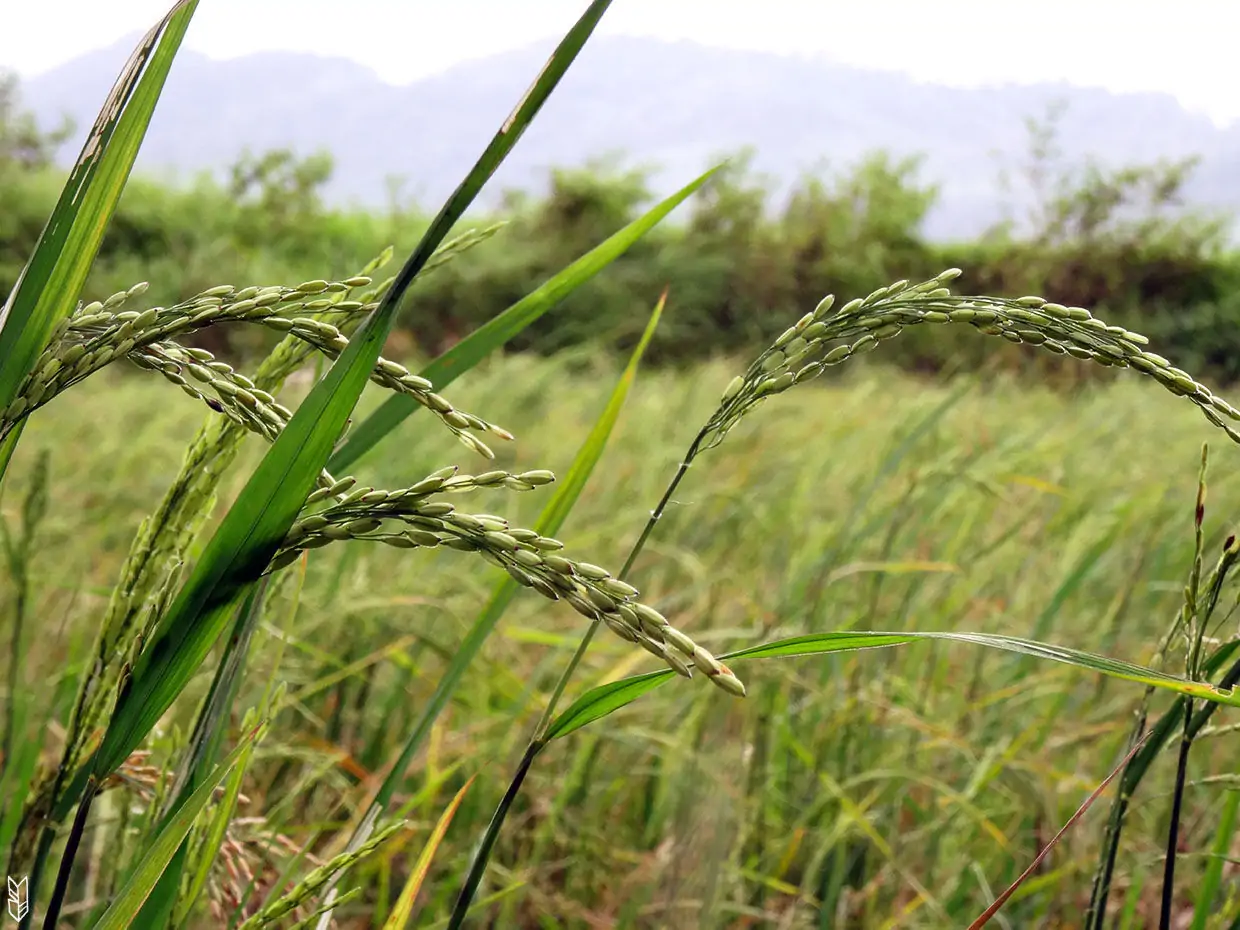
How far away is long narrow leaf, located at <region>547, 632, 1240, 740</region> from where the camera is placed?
14.2 inches

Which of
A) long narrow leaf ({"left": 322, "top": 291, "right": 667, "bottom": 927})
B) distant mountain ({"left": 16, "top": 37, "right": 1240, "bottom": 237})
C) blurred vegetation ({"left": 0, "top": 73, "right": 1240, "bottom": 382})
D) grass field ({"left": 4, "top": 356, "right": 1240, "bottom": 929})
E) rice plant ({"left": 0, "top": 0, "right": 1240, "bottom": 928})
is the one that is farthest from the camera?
distant mountain ({"left": 16, "top": 37, "right": 1240, "bottom": 237})

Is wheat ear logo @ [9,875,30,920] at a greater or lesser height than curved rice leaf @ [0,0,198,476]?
lesser

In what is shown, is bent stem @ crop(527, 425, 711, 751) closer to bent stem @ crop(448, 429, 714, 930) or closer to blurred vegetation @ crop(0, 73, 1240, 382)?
bent stem @ crop(448, 429, 714, 930)

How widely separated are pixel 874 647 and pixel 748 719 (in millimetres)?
1062

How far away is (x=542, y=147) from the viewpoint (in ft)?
404

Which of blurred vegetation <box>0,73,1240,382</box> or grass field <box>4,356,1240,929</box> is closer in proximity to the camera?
grass field <box>4,356,1240,929</box>

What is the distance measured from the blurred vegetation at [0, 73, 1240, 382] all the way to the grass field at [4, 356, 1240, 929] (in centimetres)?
718

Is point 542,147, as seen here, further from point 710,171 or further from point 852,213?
point 710,171

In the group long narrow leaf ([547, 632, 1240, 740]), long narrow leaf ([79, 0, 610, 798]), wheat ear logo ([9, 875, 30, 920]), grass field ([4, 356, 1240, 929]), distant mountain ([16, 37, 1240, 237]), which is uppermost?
distant mountain ([16, 37, 1240, 237])

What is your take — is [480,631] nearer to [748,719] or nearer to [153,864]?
[153,864]

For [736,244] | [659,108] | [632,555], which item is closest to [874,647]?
[632,555]

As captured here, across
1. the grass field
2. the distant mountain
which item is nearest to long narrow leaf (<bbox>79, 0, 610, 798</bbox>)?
the grass field

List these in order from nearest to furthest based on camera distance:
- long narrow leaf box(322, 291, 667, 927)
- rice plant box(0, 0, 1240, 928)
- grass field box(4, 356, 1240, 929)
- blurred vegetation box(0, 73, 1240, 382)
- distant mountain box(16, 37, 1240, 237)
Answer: rice plant box(0, 0, 1240, 928)
long narrow leaf box(322, 291, 667, 927)
grass field box(4, 356, 1240, 929)
blurred vegetation box(0, 73, 1240, 382)
distant mountain box(16, 37, 1240, 237)

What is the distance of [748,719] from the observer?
4.71 feet
